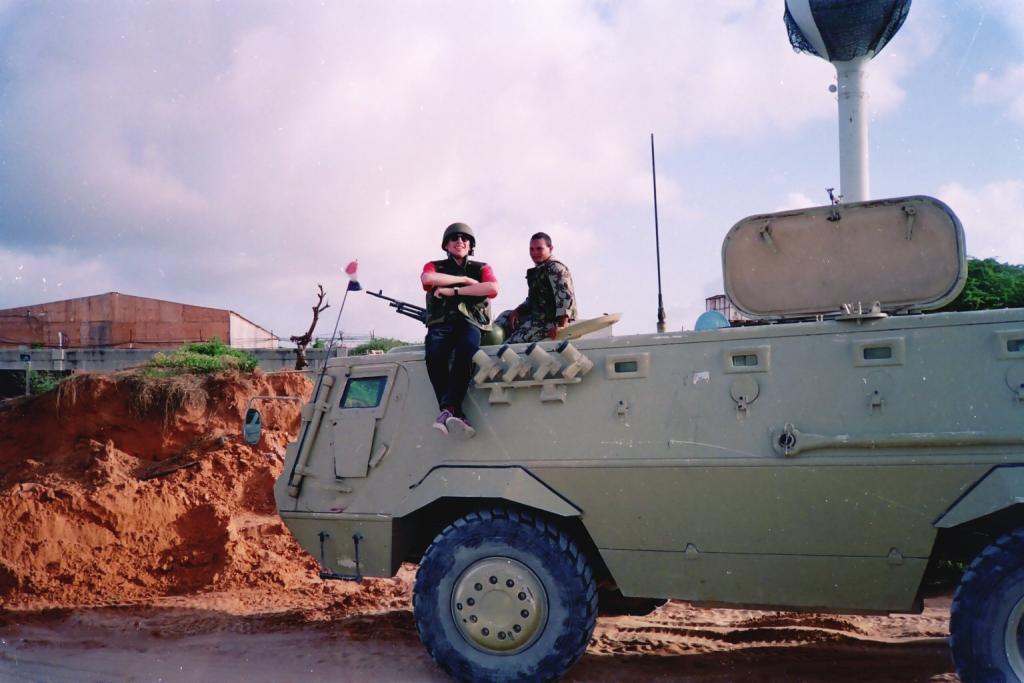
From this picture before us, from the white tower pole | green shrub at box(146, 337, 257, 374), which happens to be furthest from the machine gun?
the white tower pole

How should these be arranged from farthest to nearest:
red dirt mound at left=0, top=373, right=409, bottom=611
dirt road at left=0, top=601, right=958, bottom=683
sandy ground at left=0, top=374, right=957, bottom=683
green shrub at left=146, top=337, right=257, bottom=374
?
1. green shrub at left=146, top=337, right=257, bottom=374
2. red dirt mound at left=0, top=373, right=409, bottom=611
3. sandy ground at left=0, top=374, right=957, bottom=683
4. dirt road at left=0, top=601, right=958, bottom=683

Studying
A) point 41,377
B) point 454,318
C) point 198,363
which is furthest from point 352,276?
point 41,377

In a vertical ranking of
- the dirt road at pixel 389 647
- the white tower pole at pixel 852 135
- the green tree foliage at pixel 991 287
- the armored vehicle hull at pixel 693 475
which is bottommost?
the dirt road at pixel 389 647

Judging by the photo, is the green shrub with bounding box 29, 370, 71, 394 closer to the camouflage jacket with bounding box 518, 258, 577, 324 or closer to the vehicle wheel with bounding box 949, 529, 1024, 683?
the camouflage jacket with bounding box 518, 258, 577, 324

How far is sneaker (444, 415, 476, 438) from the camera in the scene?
5.23m

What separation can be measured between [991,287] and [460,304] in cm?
1234

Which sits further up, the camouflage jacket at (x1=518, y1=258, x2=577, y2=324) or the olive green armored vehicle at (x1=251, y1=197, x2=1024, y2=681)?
the camouflage jacket at (x1=518, y1=258, x2=577, y2=324)

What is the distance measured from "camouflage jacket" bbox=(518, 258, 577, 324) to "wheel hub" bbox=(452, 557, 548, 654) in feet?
5.75

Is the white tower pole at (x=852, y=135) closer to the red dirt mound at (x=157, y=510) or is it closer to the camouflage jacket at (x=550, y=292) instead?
the red dirt mound at (x=157, y=510)

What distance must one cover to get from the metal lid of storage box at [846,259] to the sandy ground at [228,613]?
220 centimetres

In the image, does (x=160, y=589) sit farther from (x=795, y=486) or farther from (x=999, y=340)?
(x=999, y=340)

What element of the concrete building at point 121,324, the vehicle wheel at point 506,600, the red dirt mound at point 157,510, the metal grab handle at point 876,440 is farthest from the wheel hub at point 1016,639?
the concrete building at point 121,324

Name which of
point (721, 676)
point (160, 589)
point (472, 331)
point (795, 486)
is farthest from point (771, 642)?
point (160, 589)

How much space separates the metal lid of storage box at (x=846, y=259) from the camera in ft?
16.5
